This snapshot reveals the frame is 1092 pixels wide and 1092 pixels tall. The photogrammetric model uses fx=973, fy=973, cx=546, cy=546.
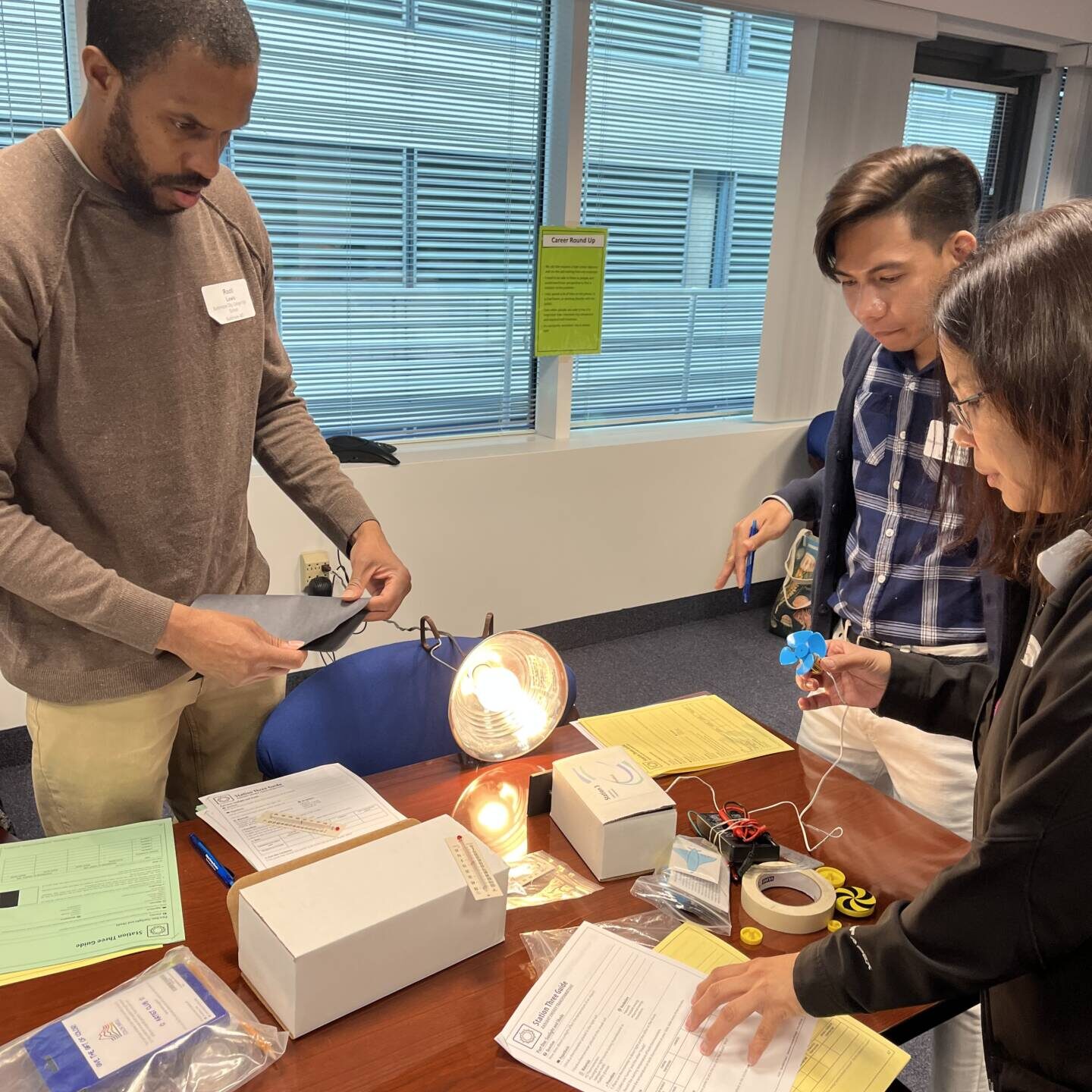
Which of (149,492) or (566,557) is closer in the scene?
(149,492)

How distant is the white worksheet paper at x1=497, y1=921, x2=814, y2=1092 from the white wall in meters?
2.29

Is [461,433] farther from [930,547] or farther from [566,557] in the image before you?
[930,547]

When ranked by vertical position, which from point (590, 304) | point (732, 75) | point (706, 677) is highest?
point (732, 75)

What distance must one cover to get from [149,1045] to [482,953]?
379mm

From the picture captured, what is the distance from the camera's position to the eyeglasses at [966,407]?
0.94 m

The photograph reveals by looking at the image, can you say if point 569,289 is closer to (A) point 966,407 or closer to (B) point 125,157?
(B) point 125,157

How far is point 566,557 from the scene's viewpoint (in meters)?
3.86

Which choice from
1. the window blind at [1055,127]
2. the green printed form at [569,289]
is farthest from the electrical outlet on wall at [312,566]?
the window blind at [1055,127]

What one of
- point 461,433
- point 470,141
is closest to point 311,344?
point 461,433

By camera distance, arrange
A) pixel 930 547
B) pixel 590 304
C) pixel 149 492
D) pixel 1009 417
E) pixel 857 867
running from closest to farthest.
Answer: pixel 1009 417 → pixel 857 867 → pixel 149 492 → pixel 930 547 → pixel 590 304

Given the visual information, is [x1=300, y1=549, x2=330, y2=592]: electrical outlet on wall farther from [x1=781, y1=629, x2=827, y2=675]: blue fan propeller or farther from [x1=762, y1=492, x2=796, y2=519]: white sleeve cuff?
[x1=781, y1=629, x2=827, y2=675]: blue fan propeller

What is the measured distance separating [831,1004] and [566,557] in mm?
2919

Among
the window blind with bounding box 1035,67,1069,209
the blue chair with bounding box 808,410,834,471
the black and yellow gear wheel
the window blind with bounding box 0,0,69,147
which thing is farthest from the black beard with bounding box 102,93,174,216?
the window blind with bounding box 1035,67,1069,209

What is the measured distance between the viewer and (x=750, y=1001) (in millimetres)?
1025
